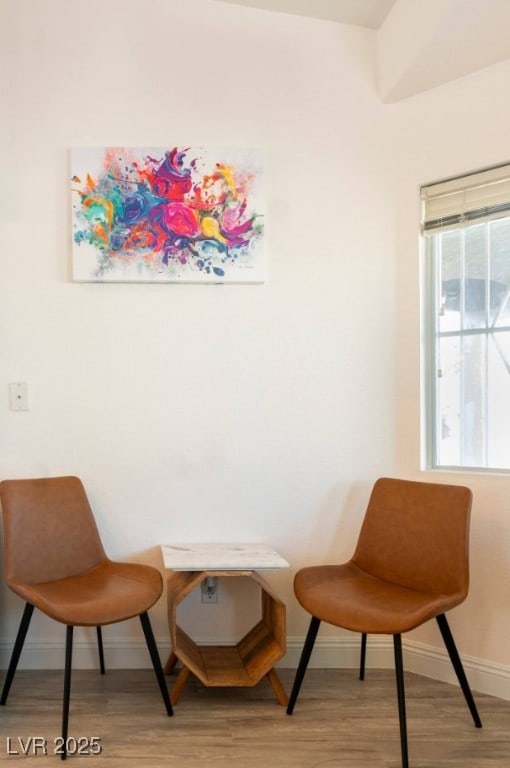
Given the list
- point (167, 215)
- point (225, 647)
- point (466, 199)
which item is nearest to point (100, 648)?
point (225, 647)

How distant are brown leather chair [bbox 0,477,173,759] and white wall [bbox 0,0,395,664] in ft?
0.51

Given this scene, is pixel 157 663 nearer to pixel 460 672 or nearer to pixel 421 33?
pixel 460 672

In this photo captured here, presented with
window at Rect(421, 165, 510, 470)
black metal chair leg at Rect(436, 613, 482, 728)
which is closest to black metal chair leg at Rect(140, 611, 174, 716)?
black metal chair leg at Rect(436, 613, 482, 728)

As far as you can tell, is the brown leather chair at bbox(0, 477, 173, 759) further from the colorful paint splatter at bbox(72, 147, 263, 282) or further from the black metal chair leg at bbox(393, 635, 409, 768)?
the colorful paint splatter at bbox(72, 147, 263, 282)

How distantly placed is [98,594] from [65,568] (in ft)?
1.01

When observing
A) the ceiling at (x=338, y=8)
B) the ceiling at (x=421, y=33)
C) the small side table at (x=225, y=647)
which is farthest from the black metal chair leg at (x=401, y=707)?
the ceiling at (x=338, y=8)

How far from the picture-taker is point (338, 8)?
2660 mm

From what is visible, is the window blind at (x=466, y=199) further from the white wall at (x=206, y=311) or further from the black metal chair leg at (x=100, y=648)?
the black metal chair leg at (x=100, y=648)

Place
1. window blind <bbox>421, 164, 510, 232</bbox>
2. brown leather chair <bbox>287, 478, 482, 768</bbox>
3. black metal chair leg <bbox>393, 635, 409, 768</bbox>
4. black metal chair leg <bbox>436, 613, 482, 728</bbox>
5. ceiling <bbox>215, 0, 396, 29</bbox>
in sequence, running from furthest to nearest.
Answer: ceiling <bbox>215, 0, 396, 29</bbox> < window blind <bbox>421, 164, 510, 232</bbox> < black metal chair leg <bbox>436, 613, 482, 728</bbox> < brown leather chair <bbox>287, 478, 482, 768</bbox> < black metal chair leg <bbox>393, 635, 409, 768</bbox>

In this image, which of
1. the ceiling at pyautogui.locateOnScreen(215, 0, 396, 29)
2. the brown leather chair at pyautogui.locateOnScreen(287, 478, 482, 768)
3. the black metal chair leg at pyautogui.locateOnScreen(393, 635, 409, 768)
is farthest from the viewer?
the ceiling at pyautogui.locateOnScreen(215, 0, 396, 29)

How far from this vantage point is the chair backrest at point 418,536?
227 cm

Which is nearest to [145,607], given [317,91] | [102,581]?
[102,581]

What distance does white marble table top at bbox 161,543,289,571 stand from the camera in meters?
2.30

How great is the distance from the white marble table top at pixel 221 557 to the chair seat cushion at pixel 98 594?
104mm
